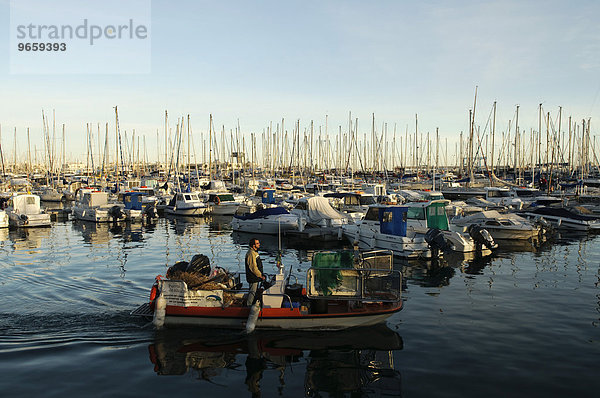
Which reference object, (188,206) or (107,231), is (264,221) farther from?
(188,206)

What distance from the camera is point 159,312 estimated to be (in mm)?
12625

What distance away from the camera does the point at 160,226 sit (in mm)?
→ 38469

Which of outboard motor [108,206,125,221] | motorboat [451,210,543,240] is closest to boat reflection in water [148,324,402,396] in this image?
motorboat [451,210,543,240]

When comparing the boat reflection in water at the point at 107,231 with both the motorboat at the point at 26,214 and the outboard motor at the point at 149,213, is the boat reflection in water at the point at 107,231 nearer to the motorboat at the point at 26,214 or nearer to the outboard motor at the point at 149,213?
the outboard motor at the point at 149,213

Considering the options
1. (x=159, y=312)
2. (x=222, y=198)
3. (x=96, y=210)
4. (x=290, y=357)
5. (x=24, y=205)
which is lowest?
(x=290, y=357)

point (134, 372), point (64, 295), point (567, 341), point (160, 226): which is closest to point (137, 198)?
point (160, 226)

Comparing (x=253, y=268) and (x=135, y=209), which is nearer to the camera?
(x=253, y=268)

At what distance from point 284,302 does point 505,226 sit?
21.3 meters

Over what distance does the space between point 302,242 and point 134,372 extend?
780 inches

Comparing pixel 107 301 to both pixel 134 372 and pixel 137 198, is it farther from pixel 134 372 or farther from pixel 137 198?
pixel 137 198

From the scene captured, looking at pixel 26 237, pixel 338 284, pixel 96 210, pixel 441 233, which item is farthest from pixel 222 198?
pixel 338 284

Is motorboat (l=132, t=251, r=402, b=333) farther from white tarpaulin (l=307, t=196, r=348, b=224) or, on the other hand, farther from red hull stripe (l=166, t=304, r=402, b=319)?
white tarpaulin (l=307, t=196, r=348, b=224)

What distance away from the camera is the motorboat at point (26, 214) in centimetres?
3644

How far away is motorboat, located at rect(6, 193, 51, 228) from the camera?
120 feet
